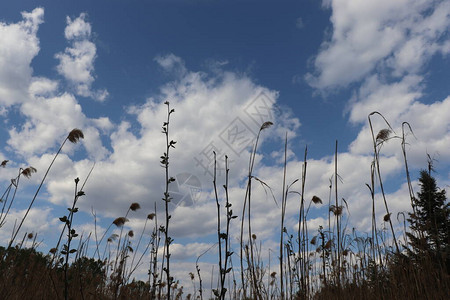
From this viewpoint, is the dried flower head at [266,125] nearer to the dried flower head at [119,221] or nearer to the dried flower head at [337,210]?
the dried flower head at [337,210]

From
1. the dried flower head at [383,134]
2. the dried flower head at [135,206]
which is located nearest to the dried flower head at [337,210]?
the dried flower head at [383,134]

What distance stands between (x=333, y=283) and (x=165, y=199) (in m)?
2.17

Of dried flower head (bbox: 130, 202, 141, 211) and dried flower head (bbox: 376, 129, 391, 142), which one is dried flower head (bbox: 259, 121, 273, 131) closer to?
dried flower head (bbox: 376, 129, 391, 142)

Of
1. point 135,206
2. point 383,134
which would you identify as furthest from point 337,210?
point 135,206

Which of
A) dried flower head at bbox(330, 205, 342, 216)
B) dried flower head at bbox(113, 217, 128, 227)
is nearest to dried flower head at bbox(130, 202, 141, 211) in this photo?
dried flower head at bbox(113, 217, 128, 227)

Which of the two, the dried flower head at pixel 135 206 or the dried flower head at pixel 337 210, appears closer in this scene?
the dried flower head at pixel 337 210

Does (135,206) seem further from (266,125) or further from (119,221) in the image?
(266,125)

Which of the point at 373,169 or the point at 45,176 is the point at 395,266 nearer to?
the point at 373,169

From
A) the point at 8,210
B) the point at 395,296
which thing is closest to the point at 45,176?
the point at 8,210

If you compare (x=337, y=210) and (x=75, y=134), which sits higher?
(x=75, y=134)

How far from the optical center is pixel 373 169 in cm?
310

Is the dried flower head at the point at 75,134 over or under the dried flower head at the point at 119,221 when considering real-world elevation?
over

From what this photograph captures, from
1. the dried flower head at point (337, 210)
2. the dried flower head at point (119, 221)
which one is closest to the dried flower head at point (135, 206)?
the dried flower head at point (119, 221)

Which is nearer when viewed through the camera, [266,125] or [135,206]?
[266,125]
